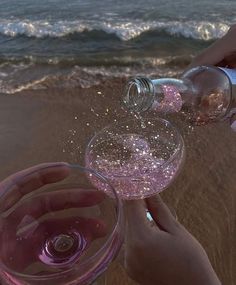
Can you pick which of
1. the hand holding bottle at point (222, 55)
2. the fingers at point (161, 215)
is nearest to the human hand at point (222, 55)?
the hand holding bottle at point (222, 55)

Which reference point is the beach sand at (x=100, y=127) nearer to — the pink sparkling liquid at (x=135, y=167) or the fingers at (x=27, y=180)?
the pink sparkling liquid at (x=135, y=167)

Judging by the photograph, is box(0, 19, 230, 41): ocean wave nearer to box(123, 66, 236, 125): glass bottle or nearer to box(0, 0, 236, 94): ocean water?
box(0, 0, 236, 94): ocean water

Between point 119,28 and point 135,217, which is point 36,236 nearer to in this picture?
point 135,217

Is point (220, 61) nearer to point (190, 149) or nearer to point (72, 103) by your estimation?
point (190, 149)

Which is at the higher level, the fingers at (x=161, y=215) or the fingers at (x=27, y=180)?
the fingers at (x=27, y=180)

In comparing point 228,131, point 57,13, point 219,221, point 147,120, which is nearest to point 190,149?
point 228,131

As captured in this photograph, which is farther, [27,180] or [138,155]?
[138,155]

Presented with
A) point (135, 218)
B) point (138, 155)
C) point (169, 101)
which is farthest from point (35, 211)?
point (169, 101)
